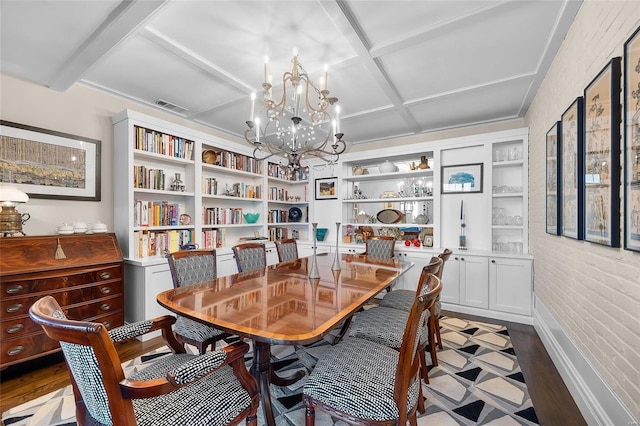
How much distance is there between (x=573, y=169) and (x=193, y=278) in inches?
120

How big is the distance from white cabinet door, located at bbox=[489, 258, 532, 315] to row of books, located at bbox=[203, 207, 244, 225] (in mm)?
3669

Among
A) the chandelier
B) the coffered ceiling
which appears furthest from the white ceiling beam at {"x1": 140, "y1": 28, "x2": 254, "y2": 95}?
the chandelier

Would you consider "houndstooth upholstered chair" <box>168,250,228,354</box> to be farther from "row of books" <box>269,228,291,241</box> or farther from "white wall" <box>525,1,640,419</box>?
"row of books" <box>269,228,291,241</box>

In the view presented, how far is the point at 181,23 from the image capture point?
1947mm

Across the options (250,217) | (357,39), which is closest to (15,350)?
(250,217)

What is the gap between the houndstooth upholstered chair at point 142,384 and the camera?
84 cm

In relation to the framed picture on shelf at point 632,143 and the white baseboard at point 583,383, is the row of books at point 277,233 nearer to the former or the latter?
the white baseboard at point 583,383

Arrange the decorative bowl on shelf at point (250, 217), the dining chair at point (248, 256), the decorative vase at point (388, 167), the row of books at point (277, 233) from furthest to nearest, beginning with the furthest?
1. the row of books at point (277, 233)
2. the decorative bowl on shelf at point (250, 217)
3. the decorative vase at point (388, 167)
4. the dining chair at point (248, 256)

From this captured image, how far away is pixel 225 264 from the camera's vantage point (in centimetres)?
366

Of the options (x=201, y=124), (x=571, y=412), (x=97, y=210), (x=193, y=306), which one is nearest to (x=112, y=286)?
(x=97, y=210)

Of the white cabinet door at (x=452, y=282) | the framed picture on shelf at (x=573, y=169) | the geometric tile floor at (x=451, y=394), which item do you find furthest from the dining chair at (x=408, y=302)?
the white cabinet door at (x=452, y=282)

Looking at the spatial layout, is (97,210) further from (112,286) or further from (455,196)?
(455,196)

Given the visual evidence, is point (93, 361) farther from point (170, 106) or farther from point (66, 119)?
point (170, 106)

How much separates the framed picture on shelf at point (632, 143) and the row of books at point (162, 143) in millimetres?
3901
